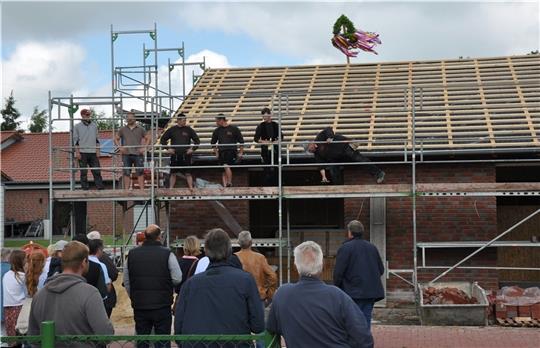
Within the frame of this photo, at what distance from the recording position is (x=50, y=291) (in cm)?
548

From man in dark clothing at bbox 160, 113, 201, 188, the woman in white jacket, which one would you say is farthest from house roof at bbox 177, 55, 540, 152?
the woman in white jacket

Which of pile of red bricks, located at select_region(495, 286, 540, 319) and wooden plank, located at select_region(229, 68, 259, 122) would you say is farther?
wooden plank, located at select_region(229, 68, 259, 122)

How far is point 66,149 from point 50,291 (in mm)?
10104

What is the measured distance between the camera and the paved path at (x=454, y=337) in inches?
445

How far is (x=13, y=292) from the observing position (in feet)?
26.5

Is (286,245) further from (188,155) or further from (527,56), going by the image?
(527,56)

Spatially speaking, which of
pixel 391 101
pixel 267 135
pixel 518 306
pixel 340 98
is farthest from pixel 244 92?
pixel 518 306

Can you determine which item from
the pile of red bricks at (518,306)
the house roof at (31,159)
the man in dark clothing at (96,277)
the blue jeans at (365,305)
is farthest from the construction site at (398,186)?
the house roof at (31,159)

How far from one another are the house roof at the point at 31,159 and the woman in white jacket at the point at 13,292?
31707 millimetres

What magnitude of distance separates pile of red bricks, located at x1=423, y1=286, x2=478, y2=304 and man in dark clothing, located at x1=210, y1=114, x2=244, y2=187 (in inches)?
168

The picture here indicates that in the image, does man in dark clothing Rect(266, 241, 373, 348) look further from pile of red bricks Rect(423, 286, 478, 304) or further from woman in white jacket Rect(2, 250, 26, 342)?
pile of red bricks Rect(423, 286, 478, 304)

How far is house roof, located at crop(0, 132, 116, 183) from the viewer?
137ft

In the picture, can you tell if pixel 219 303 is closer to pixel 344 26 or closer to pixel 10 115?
pixel 344 26

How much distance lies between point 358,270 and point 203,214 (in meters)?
7.65
